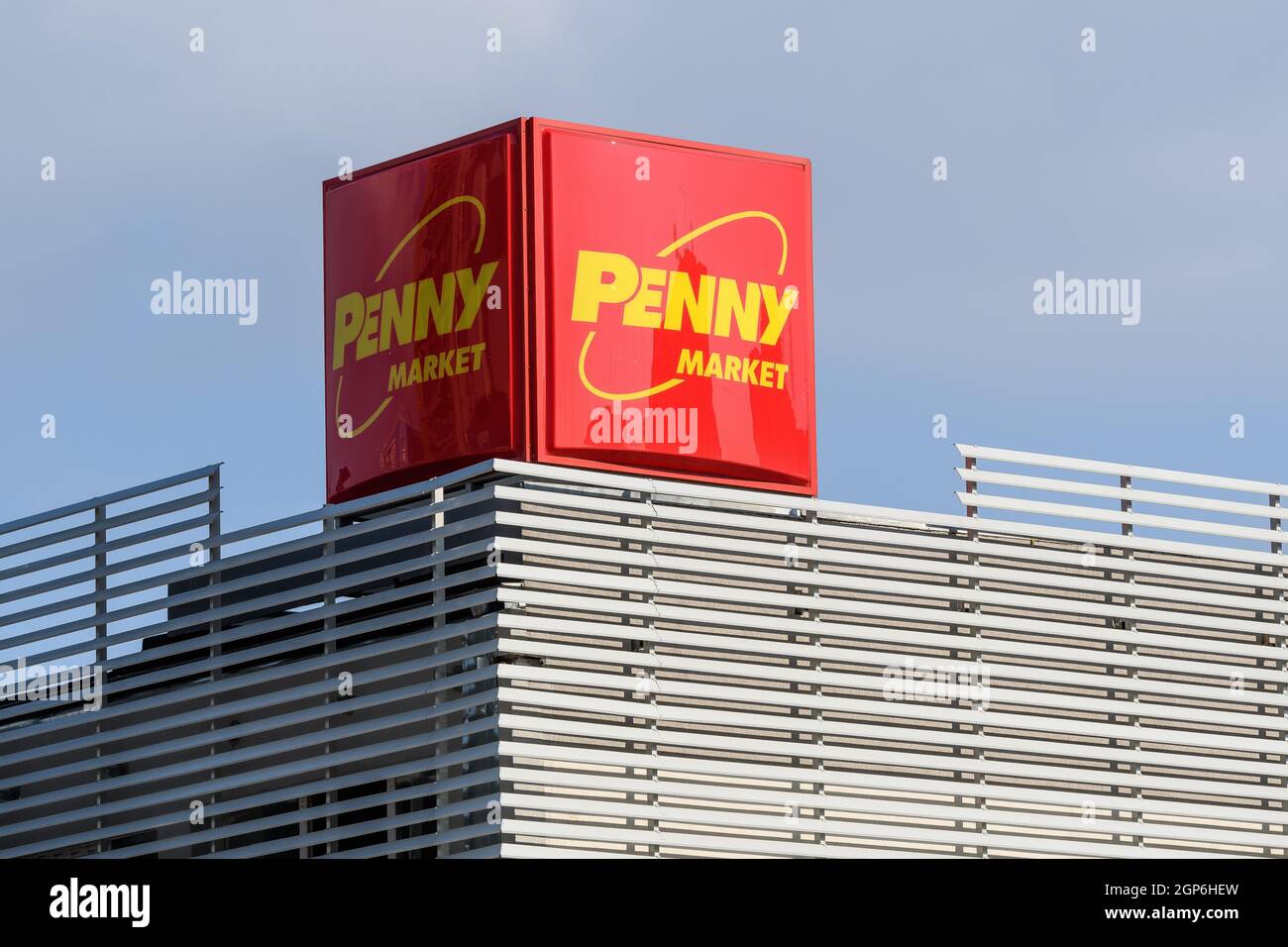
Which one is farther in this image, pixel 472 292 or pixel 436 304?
pixel 436 304

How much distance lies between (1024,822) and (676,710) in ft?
12.8

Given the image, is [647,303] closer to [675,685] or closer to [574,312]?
[574,312]

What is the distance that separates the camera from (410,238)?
2419 centimetres

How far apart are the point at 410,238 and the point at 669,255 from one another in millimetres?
2631

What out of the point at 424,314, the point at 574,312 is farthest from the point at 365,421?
the point at 574,312

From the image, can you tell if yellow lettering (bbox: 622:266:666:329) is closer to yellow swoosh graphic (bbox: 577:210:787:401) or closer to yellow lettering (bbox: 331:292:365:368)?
yellow swoosh graphic (bbox: 577:210:787:401)

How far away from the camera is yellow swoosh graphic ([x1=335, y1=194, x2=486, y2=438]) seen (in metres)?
23.5

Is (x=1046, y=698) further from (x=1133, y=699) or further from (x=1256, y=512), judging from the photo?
(x=1256, y=512)

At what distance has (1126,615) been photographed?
82.0ft

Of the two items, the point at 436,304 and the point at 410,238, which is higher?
the point at 410,238

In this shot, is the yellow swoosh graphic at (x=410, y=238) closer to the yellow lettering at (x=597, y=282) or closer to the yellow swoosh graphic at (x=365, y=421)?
the yellow swoosh graphic at (x=365, y=421)
